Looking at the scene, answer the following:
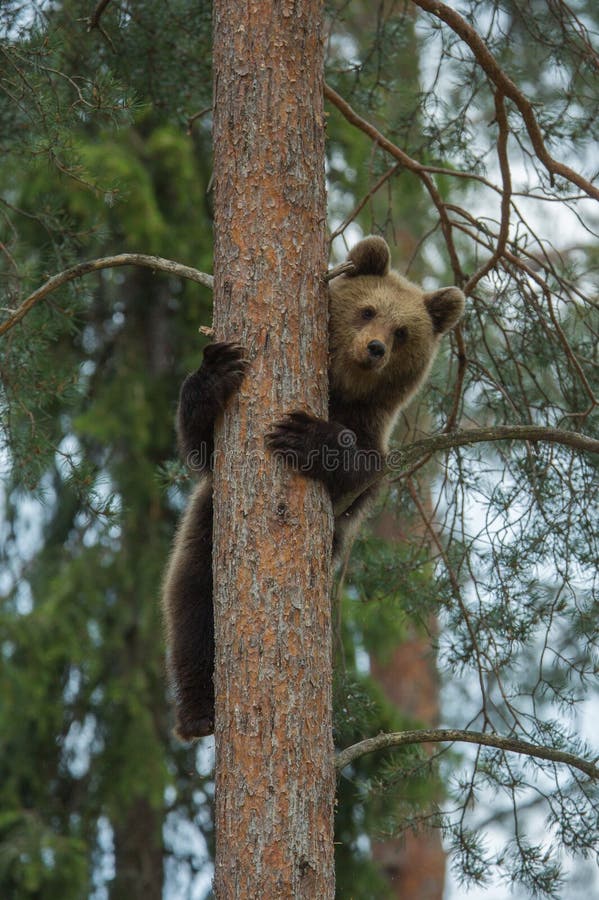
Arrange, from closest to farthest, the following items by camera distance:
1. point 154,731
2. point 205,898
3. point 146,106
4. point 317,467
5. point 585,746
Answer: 1. point 317,467
2. point 585,746
3. point 146,106
4. point 154,731
5. point 205,898

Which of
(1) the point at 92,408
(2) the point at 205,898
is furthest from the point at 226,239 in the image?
(2) the point at 205,898

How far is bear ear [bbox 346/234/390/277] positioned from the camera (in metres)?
5.06

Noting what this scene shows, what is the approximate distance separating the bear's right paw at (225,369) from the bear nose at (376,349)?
3.57 ft

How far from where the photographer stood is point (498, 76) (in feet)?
14.2

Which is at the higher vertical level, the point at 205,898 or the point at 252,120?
the point at 252,120

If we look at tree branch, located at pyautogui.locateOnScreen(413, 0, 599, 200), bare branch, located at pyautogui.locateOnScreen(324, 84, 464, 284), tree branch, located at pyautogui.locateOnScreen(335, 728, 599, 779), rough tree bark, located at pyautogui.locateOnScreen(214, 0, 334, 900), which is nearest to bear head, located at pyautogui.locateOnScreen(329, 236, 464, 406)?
bare branch, located at pyautogui.locateOnScreen(324, 84, 464, 284)

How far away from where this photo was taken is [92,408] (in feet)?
25.3

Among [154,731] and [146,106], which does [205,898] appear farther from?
[146,106]

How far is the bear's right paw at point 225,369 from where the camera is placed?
11.9 feet

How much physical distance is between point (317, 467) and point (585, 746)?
1.56 m

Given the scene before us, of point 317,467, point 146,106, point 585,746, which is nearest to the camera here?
point 317,467

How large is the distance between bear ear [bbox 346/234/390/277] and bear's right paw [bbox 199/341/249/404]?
1524mm

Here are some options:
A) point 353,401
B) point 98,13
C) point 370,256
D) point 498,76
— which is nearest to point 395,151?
point 370,256

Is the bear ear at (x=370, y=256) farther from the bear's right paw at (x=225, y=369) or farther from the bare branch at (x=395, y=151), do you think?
the bear's right paw at (x=225, y=369)
